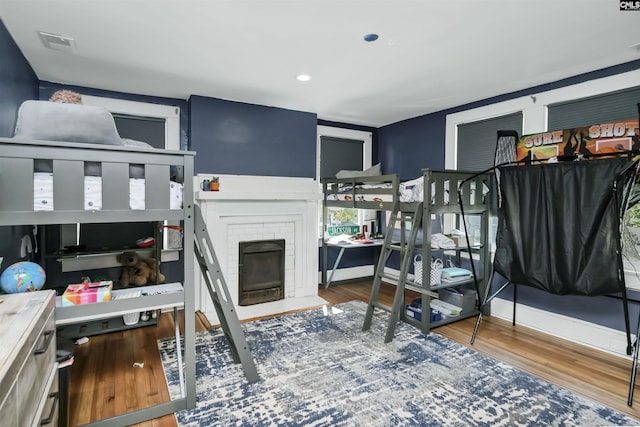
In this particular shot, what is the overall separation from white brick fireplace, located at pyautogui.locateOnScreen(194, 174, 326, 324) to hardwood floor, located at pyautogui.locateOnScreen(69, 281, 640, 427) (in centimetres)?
61

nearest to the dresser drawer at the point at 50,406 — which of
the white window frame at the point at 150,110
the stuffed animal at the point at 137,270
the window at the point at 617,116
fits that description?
the stuffed animal at the point at 137,270

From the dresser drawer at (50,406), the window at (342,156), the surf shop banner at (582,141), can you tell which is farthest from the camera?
the window at (342,156)

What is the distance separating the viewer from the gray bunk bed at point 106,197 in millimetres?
1568

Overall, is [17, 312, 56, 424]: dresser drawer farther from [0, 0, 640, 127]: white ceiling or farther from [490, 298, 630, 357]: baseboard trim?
[490, 298, 630, 357]: baseboard trim

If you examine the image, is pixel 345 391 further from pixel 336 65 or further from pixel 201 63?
pixel 201 63

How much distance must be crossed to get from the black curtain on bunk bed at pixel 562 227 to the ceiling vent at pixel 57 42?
11.5ft

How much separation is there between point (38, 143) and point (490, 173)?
11.8 ft

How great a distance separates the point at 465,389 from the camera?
7.13 ft

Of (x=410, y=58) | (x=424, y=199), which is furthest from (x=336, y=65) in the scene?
(x=424, y=199)

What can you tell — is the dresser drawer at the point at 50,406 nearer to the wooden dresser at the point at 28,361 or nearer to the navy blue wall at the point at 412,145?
the wooden dresser at the point at 28,361

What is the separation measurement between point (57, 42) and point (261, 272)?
267 cm

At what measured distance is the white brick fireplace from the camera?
3521 millimetres

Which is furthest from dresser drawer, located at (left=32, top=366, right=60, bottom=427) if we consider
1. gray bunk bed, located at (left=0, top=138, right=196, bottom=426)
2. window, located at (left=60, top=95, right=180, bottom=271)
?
window, located at (left=60, top=95, right=180, bottom=271)

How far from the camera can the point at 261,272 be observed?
3840 millimetres
